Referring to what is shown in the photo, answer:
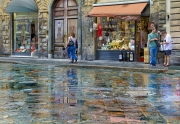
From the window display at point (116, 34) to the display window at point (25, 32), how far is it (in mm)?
5538

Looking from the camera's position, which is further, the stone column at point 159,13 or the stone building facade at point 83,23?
the stone column at point 159,13

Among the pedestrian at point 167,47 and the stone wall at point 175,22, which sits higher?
the stone wall at point 175,22

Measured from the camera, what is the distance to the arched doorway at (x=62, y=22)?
26219 mm

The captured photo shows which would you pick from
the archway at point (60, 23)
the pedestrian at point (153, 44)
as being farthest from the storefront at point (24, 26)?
→ the pedestrian at point (153, 44)

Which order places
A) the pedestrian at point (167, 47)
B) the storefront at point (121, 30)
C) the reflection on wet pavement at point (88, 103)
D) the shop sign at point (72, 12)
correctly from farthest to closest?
the shop sign at point (72, 12) < the storefront at point (121, 30) < the pedestrian at point (167, 47) < the reflection on wet pavement at point (88, 103)

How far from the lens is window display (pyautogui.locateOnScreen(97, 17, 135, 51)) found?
2353 centimetres

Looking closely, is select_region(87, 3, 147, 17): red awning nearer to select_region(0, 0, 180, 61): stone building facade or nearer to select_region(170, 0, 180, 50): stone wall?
select_region(0, 0, 180, 61): stone building facade

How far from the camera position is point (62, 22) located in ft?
88.2

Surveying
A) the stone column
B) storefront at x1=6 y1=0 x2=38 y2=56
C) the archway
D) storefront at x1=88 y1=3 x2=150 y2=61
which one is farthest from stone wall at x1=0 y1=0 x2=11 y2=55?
the stone column

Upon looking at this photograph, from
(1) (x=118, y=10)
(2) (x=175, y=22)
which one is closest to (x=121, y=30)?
(1) (x=118, y=10)

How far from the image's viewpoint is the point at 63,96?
30.5 feet

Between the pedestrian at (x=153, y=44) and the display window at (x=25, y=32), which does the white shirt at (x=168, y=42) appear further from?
the display window at (x=25, y=32)

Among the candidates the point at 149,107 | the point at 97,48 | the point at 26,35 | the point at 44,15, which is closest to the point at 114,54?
the point at 97,48

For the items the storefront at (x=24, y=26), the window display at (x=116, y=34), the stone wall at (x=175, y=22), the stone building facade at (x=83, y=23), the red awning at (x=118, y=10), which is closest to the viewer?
the stone wall at (x=175, y=22)
